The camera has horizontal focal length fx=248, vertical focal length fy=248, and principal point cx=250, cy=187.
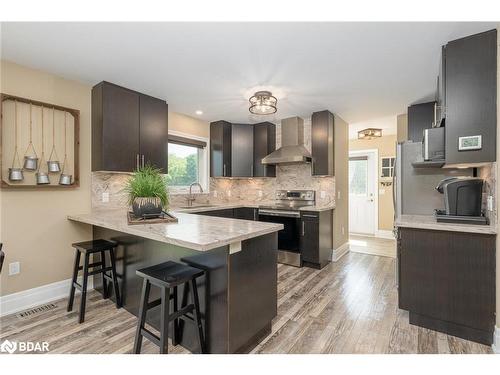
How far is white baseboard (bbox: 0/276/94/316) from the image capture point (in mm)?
2379

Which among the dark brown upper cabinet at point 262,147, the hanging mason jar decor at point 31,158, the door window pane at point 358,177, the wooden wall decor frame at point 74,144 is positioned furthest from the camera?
the door window pane at point 358,177

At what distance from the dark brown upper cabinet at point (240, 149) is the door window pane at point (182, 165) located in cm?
32

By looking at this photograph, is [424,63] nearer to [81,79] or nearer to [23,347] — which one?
[81,79]

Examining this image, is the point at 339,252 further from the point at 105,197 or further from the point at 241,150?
the point at 105,197

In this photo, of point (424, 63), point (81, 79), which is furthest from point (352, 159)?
point (81, 79)

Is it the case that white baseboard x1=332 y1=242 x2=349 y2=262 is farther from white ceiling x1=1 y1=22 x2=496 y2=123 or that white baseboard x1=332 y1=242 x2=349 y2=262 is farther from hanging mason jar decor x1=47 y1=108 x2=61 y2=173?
hanging mason jar decor x1=47 y1=108 x2=61 y2=173

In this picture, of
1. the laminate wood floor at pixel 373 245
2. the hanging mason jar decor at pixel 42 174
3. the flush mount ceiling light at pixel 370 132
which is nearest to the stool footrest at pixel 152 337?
the hanging mason jar decor at pixel 42 174

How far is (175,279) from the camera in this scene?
1.57 meters

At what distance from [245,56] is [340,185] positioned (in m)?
3.00

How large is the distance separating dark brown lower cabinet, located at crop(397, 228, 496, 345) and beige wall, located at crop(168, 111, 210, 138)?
138 inches

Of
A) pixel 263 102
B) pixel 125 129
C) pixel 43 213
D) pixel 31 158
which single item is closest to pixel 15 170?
pixel 31 158

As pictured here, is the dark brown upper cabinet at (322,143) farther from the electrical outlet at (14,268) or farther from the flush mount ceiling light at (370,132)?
the electrical outlet at (14,268)

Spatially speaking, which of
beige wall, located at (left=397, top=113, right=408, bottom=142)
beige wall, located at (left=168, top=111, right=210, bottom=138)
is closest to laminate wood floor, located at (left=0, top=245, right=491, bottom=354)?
beige wall, located at (left=397, top=113, right=408, bottom=142)

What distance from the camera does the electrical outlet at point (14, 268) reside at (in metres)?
2.42
